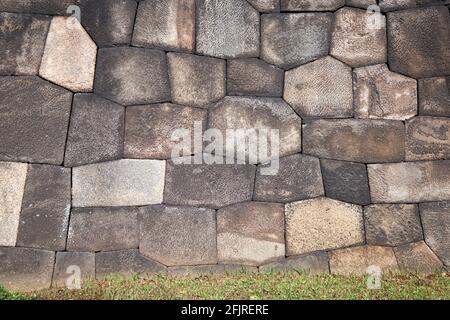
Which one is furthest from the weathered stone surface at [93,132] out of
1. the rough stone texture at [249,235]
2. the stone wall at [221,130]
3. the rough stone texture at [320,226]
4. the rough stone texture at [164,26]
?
the rough stone texture at [320,226]

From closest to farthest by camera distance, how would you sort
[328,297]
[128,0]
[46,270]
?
1. [328,297]
2. [46,270]
3. [128,0]

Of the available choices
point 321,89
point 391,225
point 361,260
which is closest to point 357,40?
point 321,89

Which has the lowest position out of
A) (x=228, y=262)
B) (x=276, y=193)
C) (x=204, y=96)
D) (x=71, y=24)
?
(x=228, y=262)

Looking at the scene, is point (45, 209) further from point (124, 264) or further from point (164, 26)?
point (164, 26)

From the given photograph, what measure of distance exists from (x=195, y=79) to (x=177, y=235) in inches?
50.4

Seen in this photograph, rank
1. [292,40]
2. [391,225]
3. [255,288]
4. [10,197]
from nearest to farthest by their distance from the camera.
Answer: [255,288], [10,197], [391,225], [292,40]

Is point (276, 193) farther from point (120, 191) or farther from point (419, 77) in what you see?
point (419, 77)

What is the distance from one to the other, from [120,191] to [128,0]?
1.56 metres

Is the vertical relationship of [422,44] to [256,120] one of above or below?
above

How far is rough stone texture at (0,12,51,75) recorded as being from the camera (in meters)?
3.52

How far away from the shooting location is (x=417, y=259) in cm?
368

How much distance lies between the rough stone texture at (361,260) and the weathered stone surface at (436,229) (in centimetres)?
36

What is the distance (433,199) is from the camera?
3.71 metres

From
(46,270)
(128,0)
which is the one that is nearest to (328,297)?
(46,270)
